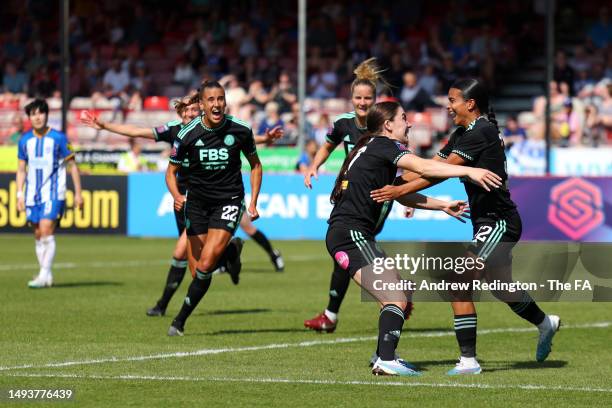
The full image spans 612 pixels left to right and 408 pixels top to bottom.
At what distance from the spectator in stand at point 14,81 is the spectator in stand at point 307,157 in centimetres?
1152

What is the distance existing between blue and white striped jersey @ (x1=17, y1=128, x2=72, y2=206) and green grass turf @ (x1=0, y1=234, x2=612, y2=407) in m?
1.20

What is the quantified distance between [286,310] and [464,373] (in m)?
5.23

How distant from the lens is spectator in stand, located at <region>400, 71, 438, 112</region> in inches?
1198

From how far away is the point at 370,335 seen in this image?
42.3 feet

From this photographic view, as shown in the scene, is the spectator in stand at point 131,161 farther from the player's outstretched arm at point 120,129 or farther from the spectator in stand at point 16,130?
the player's outstretched arm at point 120,129

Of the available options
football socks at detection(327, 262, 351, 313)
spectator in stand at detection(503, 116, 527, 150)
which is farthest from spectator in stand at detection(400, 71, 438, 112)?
football socks at detection(327, 262, 351, 313)

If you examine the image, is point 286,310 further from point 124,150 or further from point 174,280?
point 124,150

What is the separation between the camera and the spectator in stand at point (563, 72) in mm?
30359

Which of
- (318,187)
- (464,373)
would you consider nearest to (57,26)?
(318,187)

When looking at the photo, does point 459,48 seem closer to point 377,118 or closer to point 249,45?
point 249,45

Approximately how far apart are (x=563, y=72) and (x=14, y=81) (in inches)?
595

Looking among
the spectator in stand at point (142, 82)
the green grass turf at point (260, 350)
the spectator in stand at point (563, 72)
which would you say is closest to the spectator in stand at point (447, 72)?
the spectator in stand at point (563, 72)

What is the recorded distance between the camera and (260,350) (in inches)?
455

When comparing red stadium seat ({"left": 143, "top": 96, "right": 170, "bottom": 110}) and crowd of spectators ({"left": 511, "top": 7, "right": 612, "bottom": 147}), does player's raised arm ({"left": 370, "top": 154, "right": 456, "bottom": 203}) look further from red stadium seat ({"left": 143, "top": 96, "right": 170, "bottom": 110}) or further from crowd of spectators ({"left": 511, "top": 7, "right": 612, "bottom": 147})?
red stadium seat ({"left": 143, "top": 96, "right": 170, "bottom": 110})
